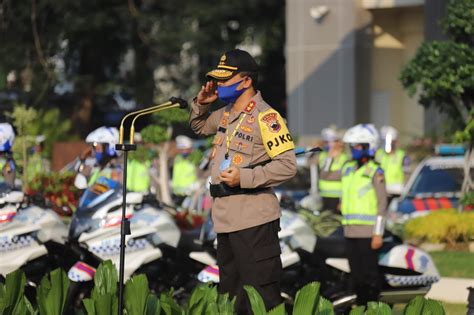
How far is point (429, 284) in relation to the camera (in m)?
10.4

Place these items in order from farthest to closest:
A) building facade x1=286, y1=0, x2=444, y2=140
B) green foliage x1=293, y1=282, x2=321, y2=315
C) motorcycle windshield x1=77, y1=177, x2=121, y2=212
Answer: building facade x1=286, y1=0, x2=444, y2=140 → motorcycle windshield x1=77, y1=177, x2=121, y2=212 → green foliage x1=293, y1=282, x2=321, y2=315

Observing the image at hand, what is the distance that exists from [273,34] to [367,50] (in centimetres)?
644

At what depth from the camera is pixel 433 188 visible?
16672 millimetres

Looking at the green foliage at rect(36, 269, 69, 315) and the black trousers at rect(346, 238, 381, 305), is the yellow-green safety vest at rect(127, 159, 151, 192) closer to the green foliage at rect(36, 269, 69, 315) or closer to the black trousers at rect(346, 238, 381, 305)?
the black trousers at rect(346, 238, 381, 305)

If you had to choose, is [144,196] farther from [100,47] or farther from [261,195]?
[100,47]

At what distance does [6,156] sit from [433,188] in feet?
25.5

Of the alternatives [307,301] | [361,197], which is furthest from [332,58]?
[307,301]

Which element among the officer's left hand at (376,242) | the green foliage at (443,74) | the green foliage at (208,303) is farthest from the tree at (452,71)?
the green foliage at (208,303)

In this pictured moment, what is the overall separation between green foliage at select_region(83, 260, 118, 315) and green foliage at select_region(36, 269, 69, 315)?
16 cm

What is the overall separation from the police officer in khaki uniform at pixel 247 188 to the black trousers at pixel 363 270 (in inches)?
115

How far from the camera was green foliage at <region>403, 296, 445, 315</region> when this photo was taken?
19.9 feet

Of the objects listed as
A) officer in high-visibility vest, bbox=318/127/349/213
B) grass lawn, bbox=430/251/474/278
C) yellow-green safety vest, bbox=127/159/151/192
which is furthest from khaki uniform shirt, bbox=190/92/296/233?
yellow-green safety vest, bbox=127/159/151/192

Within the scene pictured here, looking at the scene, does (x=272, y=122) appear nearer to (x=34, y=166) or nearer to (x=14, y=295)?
(x=14, y=295)

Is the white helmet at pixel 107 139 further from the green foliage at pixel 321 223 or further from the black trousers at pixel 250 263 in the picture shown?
the black trousers at pixel 250 263
